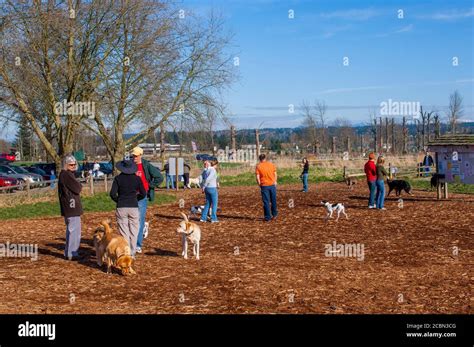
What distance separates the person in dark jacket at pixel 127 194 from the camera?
1048 centimetres

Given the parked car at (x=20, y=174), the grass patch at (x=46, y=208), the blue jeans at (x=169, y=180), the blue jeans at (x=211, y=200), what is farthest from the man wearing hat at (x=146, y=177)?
the parked car at (x=20, y=174)

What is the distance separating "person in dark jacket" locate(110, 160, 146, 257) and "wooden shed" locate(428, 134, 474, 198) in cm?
1700

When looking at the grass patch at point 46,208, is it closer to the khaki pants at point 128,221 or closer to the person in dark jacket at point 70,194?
the person in dark jacket at point 70,194

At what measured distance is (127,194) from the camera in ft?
34.6

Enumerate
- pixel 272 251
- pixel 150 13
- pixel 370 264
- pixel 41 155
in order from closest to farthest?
1. pixel 370 264
2. pixel 272 251
3. pixel 150 13
4. pixel 41 155

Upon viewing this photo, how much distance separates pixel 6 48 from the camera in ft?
73.1

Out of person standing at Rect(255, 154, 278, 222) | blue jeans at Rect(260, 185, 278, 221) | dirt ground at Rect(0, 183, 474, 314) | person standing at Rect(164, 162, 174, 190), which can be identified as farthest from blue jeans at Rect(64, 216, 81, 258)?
person standing at Rect(164, 162, 174, 190)

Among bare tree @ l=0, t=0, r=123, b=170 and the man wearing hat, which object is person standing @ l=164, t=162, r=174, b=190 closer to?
bare tree @ l=0, t=0, r=123, b=170

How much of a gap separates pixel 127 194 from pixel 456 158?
18.3 meters

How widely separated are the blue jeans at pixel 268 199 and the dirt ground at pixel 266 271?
0.46m
